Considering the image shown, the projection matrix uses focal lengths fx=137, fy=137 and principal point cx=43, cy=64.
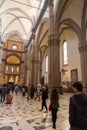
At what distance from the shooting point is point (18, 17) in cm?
2822

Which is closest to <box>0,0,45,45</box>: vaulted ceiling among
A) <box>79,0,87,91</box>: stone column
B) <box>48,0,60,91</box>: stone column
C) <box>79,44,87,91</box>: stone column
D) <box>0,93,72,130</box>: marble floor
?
<box>79,0,87,91</box>: stone column

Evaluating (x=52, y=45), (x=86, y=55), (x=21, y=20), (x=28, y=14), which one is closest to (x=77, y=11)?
(x=86, y=55)

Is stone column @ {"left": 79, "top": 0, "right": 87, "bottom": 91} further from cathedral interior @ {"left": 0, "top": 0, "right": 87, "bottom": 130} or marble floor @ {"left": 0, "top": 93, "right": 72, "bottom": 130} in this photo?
marble floor @ {"left": 0, "top": 93, "right": 72, "bottom": 130}

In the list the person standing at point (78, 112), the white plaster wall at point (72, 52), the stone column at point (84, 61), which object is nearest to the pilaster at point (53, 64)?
the stone column at point (84, 61)

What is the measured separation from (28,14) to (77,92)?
24.2 meters

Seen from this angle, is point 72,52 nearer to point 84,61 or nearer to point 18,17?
point 84,61

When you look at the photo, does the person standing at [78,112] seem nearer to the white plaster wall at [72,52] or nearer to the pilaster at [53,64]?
the pilaster at [53,64]

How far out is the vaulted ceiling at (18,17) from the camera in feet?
73.4

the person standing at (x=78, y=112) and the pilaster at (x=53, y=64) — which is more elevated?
the pilaster at (x=53, y=64)

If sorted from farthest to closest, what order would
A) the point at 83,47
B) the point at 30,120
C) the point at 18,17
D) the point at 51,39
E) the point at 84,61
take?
1. the point at 18,17
2. the point at 83,47
3. the point at 84,61
4. the point at 51,39
5. the point at 30,120

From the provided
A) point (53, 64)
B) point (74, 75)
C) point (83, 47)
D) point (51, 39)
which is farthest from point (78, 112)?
point (74, 75)

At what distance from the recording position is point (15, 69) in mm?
43875

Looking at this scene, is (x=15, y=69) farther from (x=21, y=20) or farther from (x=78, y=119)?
(x=78, y=119)

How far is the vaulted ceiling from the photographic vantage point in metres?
22.4
